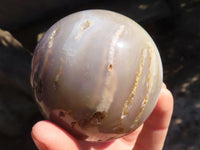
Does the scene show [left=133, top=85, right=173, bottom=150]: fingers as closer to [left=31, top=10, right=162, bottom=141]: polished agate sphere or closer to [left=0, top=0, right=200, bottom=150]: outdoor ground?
[left=31, top=10, right=162, bottom=141]: polished agate sphere

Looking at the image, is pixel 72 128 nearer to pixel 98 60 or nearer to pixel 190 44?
pixel 98 60

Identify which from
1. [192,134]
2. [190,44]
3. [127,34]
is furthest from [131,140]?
[190,44]

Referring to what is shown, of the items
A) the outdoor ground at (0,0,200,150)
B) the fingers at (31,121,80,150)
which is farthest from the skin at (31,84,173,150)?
the outdoor ground at (0,0,200,150)

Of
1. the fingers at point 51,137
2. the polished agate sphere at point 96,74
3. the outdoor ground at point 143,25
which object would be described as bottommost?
the outdoor ground at point 143,25

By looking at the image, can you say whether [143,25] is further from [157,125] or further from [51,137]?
[51,137]

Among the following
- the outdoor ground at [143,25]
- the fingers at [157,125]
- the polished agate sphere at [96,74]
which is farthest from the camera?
the outdoor ground at [143,25]

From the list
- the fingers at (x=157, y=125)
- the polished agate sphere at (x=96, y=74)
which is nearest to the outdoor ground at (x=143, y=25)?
the fingers at (x=157, y=125)

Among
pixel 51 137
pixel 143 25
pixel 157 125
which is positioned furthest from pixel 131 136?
pixel 143 25

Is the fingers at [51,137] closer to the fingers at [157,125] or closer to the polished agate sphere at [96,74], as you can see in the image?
the polished agate sphere at [96,74]
